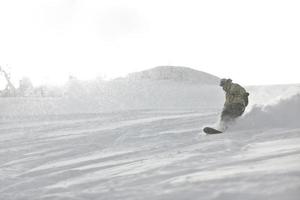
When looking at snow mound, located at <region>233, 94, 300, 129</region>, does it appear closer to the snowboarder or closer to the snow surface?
the snow surface

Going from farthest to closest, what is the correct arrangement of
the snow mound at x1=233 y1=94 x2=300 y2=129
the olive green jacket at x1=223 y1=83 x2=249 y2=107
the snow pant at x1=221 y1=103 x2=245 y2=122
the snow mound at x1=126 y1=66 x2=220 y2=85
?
the snow mound at x1=126 y1=66 x2=220 y2=85 < the olive green jacket at x1=223 y1=83 x2=249 y2=107 < the snow pant at x1=221 y1=103 x2=245 y2=122 < the snow mound at x1=233 y1=94 x2=300 y2=129

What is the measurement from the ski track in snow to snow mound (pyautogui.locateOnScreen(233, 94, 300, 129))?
3.73ft

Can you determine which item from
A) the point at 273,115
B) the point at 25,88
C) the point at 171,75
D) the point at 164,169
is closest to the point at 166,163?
the point at 164,169

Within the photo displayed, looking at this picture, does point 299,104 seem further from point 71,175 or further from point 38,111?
point 38,111

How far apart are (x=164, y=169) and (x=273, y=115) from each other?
18.7 ft

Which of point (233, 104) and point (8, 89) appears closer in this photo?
point (233, 104)

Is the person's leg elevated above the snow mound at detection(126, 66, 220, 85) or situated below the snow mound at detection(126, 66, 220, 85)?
below

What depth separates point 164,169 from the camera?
6336mm

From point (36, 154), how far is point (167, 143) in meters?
2.74

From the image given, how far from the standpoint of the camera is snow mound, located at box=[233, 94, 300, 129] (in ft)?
36.1

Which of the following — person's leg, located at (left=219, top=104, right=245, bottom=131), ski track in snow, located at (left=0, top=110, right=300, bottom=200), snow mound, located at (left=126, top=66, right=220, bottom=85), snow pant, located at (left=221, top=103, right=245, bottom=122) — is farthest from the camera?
snow mound, located at (left=126, top=66, right=220, bottom=85)

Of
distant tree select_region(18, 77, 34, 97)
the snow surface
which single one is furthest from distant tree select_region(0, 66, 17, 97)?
the snow surface

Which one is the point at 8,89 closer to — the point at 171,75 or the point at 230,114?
the point at 171,75

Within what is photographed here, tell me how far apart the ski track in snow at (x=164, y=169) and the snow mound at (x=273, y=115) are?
3.73 ft
